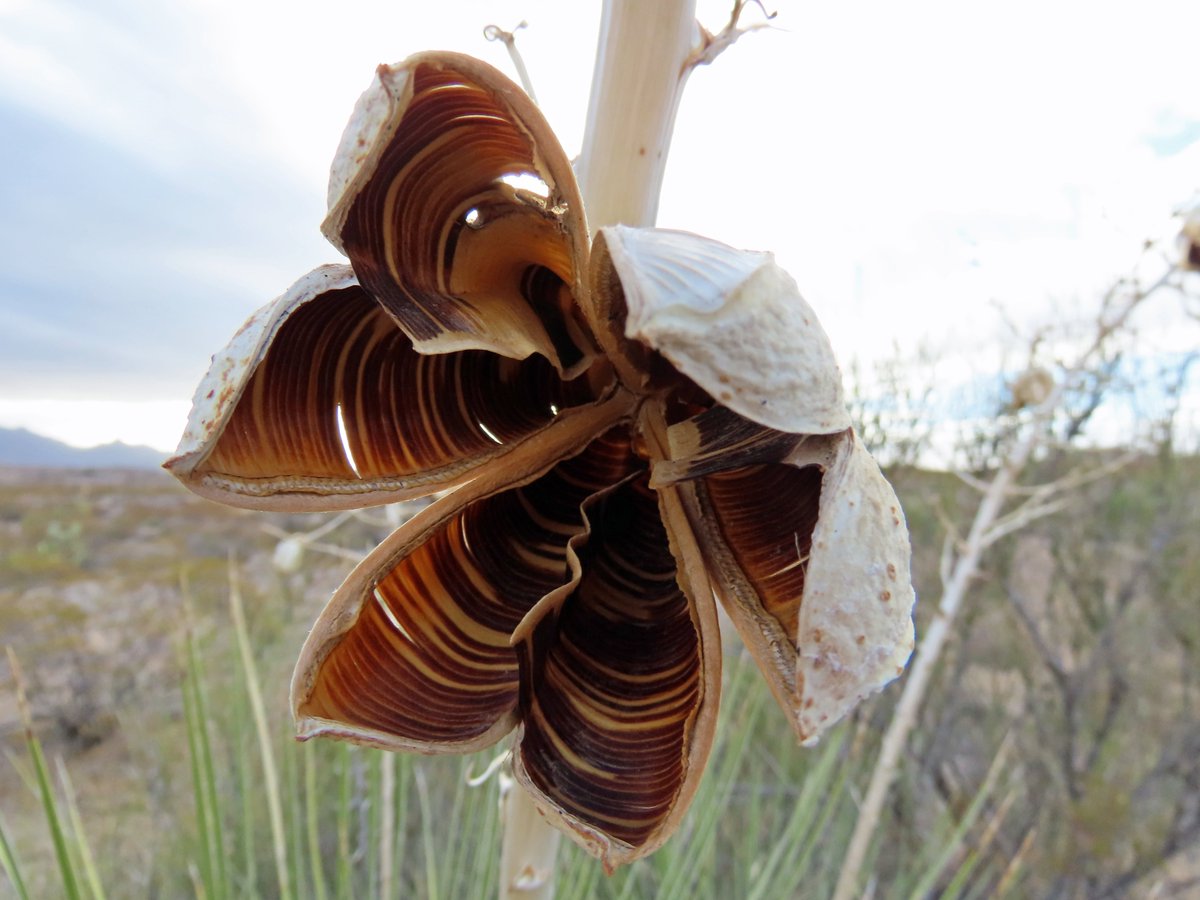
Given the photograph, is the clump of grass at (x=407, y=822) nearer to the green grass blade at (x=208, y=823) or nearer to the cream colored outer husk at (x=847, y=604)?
the green grass blade at (x=208, y=823)

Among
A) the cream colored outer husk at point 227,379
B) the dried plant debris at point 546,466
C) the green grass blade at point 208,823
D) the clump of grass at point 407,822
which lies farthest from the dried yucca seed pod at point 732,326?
the green grass blade at point 208,823

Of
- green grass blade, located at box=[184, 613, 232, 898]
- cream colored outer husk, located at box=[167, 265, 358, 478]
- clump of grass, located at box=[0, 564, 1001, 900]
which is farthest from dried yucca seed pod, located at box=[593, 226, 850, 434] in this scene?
green grass blade, located at box=[184, 613, 232, 898]

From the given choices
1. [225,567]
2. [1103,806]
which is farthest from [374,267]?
[225,567]

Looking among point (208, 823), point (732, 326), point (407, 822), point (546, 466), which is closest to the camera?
point (732, 326)

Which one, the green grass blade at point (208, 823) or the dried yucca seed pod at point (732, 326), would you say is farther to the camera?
the green grass blade at point (208, 823)

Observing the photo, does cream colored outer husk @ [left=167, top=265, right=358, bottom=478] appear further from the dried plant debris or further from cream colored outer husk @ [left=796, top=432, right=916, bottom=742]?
cream colored outer husk @ [left=796, top=432, right=916, bottom=742]

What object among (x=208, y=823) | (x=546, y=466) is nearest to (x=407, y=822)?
(x=208, y=823)

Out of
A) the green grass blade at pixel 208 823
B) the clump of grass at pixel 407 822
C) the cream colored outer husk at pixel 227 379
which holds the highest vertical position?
the cream colored outer husk at pixel 227 379

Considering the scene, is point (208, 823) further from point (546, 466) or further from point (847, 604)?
point (847, 604)

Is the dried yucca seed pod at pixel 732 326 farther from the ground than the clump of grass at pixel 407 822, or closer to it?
farther from the ground
